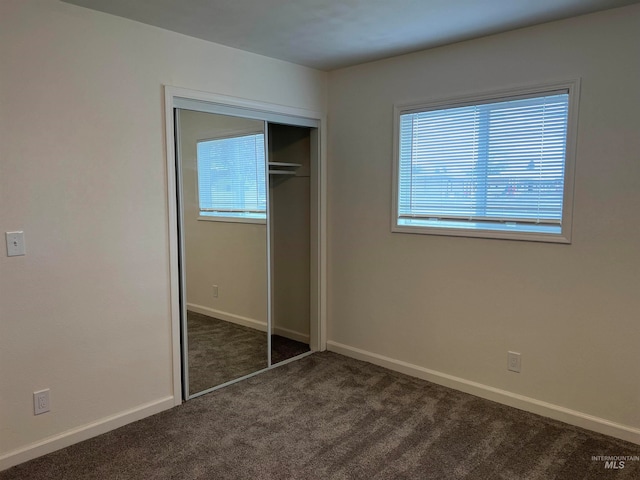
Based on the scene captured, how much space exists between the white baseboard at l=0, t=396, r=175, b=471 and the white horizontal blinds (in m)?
2.27

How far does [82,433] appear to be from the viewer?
2631mm

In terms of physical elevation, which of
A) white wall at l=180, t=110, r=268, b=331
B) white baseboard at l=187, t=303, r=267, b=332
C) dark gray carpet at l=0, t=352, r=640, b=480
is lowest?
dark gray carpet at l=0, t=352, r=640, b=480

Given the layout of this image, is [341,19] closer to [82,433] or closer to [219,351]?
[219,351]

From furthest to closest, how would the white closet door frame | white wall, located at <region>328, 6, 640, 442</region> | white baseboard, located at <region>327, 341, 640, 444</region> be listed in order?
the white closet door frame → white baseboard, located at <region>327, 341, 640, 444</region> → white wall, located at <region>328, 6, 640, 442</region>

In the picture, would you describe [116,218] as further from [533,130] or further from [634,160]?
[634,160]

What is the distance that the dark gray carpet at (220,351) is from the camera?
10.6ft

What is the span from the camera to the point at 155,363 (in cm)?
297

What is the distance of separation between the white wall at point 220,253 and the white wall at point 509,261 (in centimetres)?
78

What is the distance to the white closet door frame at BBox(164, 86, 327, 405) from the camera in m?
2.92

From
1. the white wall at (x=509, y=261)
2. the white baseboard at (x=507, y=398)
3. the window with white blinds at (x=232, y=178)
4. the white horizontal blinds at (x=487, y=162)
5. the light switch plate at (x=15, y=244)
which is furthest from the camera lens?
the window with white blinds at (x=232, y=178)

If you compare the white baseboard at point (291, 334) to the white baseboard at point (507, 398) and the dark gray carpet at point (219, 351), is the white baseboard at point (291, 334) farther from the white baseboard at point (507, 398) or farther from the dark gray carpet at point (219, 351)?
the dark gray carpet at point (219, 351)

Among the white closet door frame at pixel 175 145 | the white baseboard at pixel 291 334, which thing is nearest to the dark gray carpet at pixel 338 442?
the white closet door frame at pixel 175 145

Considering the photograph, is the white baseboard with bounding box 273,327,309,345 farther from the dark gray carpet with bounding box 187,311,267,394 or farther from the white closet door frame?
the dark gray carpet with bounding box 187,311,267,394
